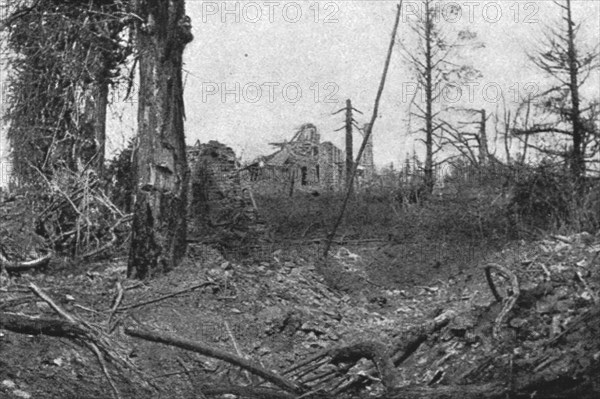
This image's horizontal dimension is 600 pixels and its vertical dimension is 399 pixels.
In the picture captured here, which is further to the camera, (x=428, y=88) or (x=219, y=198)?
(x=428, y=88)

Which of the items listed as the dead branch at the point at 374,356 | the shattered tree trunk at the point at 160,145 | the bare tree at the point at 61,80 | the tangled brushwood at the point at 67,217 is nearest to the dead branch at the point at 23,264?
the tangled brushwood at the point at 67,217

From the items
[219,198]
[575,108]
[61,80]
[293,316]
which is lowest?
[293,316]

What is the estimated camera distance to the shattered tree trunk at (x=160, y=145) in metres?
8.94

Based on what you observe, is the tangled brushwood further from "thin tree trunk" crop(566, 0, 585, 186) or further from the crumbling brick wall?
"thin tree trunk" crop(566, 0, 585, 186)

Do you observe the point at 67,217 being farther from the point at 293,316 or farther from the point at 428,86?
the point at 428,86

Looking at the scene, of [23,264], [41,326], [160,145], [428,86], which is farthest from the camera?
[428,86]

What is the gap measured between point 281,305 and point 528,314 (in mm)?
5236

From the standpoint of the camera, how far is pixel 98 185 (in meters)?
10.2

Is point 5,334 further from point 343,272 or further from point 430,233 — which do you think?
point 430,233

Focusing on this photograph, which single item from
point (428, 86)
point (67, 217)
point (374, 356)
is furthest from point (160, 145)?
point (428, 86)

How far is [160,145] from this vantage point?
9.04 meters

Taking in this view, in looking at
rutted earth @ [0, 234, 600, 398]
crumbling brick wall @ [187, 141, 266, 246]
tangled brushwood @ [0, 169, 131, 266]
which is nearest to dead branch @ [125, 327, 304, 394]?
rutted earth @ [0, 234, 600, 398]

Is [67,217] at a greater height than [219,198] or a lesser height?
lesser

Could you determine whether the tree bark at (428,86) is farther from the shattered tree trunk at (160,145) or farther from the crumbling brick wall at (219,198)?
the shattered tree trunk at (160,145)
